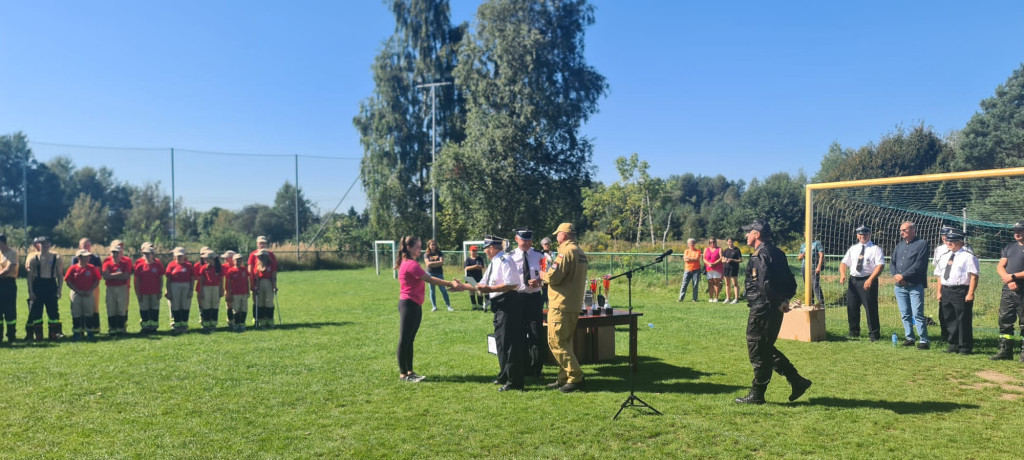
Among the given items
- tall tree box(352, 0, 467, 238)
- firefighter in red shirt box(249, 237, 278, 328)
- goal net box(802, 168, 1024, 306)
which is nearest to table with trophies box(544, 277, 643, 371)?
goal net box(802, 168, 1024, 306)

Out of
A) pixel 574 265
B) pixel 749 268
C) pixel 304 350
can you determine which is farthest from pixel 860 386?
pixel 304 350

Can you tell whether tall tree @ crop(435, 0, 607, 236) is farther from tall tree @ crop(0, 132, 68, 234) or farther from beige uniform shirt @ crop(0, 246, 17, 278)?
tall tree @ crop(0, 132, 68, 234)

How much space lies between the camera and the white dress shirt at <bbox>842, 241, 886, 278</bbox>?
10.1m

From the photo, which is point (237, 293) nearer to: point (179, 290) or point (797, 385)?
point (179, 290)

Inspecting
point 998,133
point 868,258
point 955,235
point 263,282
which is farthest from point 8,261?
point 998,133

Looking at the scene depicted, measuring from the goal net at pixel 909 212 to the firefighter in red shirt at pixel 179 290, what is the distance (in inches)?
459

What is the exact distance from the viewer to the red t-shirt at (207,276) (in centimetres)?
1219

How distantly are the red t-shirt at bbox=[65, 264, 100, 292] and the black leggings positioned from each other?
7.23 m

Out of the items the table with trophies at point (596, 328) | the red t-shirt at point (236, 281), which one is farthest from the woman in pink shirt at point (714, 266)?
the red t-shirt at point (236, 281)

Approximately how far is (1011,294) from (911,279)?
120 centimetres

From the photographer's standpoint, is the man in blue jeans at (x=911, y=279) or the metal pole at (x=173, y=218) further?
the metal pole at (x=173, y=218)

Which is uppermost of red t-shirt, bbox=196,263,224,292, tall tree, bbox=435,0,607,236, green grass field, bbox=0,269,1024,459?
tall tree, bbox=435,0,607,236

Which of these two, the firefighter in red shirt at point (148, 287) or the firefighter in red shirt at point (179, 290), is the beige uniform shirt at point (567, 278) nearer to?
the firefighter in red shirt at point (179, 290)

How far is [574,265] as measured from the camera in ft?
22.4
